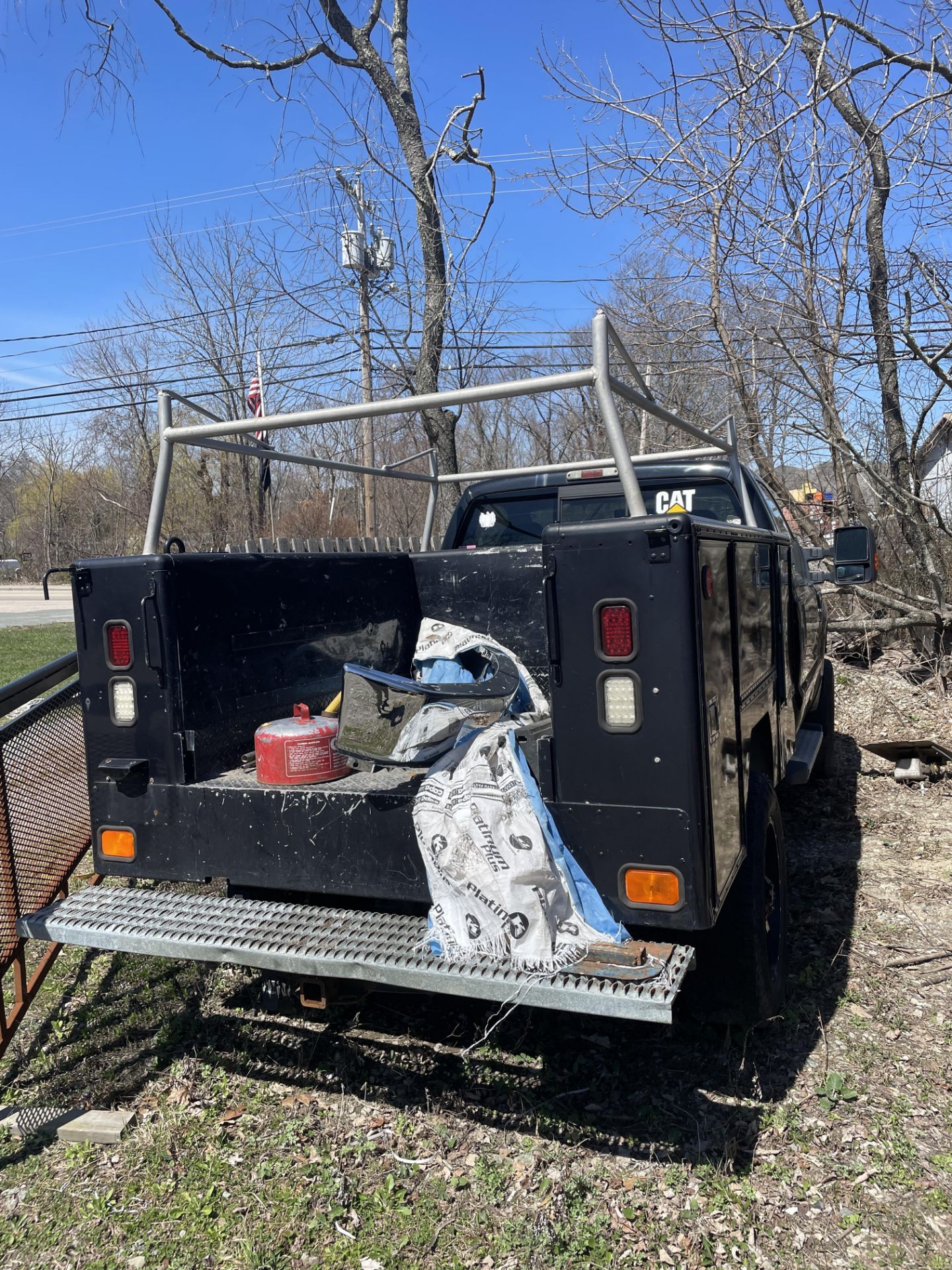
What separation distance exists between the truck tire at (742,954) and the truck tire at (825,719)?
382 cm

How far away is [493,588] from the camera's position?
14.3 ft

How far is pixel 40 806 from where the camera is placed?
147 inches

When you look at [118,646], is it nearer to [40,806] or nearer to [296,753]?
[296,753]

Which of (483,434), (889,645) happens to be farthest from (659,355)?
(483,434)

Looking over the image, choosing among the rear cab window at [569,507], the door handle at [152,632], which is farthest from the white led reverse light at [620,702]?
the rear cab window at [569,507]

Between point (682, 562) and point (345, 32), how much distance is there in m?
12.0

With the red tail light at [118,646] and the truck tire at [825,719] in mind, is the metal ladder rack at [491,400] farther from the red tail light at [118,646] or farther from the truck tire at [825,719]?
the truck tire at [825,719]

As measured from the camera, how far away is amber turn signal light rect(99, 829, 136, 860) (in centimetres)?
314

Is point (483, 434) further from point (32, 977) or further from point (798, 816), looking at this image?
point (32, 977)

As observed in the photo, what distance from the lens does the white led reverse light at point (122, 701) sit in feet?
10.2

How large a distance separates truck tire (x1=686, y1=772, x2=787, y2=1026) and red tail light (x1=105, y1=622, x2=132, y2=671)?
6.67ft

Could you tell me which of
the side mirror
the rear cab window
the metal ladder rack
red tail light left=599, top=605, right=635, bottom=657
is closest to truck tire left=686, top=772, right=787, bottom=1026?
red tail light left=599, top=605, right=635, bottom=657

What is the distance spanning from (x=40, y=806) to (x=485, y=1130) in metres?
2.12

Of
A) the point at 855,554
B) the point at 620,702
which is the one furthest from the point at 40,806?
the point at 855,554
